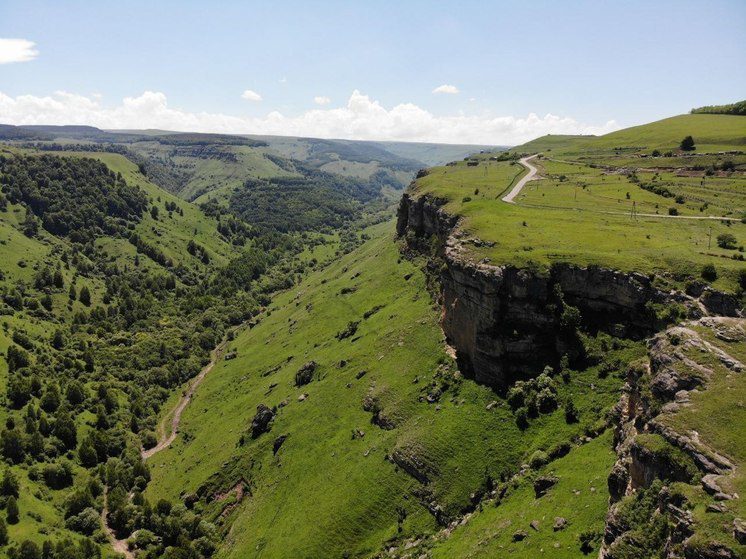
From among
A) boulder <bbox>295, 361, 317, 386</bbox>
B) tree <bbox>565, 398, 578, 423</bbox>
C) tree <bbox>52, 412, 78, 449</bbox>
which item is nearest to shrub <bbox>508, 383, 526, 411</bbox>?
tree <bbox>565, 398, 578, 423</bbox>

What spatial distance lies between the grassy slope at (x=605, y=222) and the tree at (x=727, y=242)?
3.63 ft

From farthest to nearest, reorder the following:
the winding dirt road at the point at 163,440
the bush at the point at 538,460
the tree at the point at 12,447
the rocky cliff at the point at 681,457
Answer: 1. the tree at the point at 12,447
2. the winding dirt road at the point at 163,440
3. the bush at the point at 538,460
4. the rocky cliff at the point at 681,457

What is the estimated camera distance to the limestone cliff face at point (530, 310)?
3056 inches

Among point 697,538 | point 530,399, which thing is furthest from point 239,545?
point 697,538

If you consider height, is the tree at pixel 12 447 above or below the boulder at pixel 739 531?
below

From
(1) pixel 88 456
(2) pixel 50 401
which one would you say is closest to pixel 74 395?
(2) pixel 50 401

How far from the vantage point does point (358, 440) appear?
99.5 metres

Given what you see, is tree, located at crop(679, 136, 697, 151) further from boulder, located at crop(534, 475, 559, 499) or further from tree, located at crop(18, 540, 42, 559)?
tree, located at crop(18, 540, 42, 559)

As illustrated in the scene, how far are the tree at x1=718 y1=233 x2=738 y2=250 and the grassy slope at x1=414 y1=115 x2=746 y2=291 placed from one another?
111 cm

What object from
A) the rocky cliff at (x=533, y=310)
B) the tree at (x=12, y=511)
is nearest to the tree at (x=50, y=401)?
the tree at (x=12, y=511)

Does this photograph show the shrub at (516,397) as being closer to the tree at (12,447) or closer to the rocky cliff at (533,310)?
the rocky cliff at (533,310)

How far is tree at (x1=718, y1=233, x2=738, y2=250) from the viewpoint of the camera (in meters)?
84.9

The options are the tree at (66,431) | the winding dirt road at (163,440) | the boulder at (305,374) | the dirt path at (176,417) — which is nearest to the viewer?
the winding dirt road at (163,440)

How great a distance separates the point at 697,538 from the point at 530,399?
1801 inches
